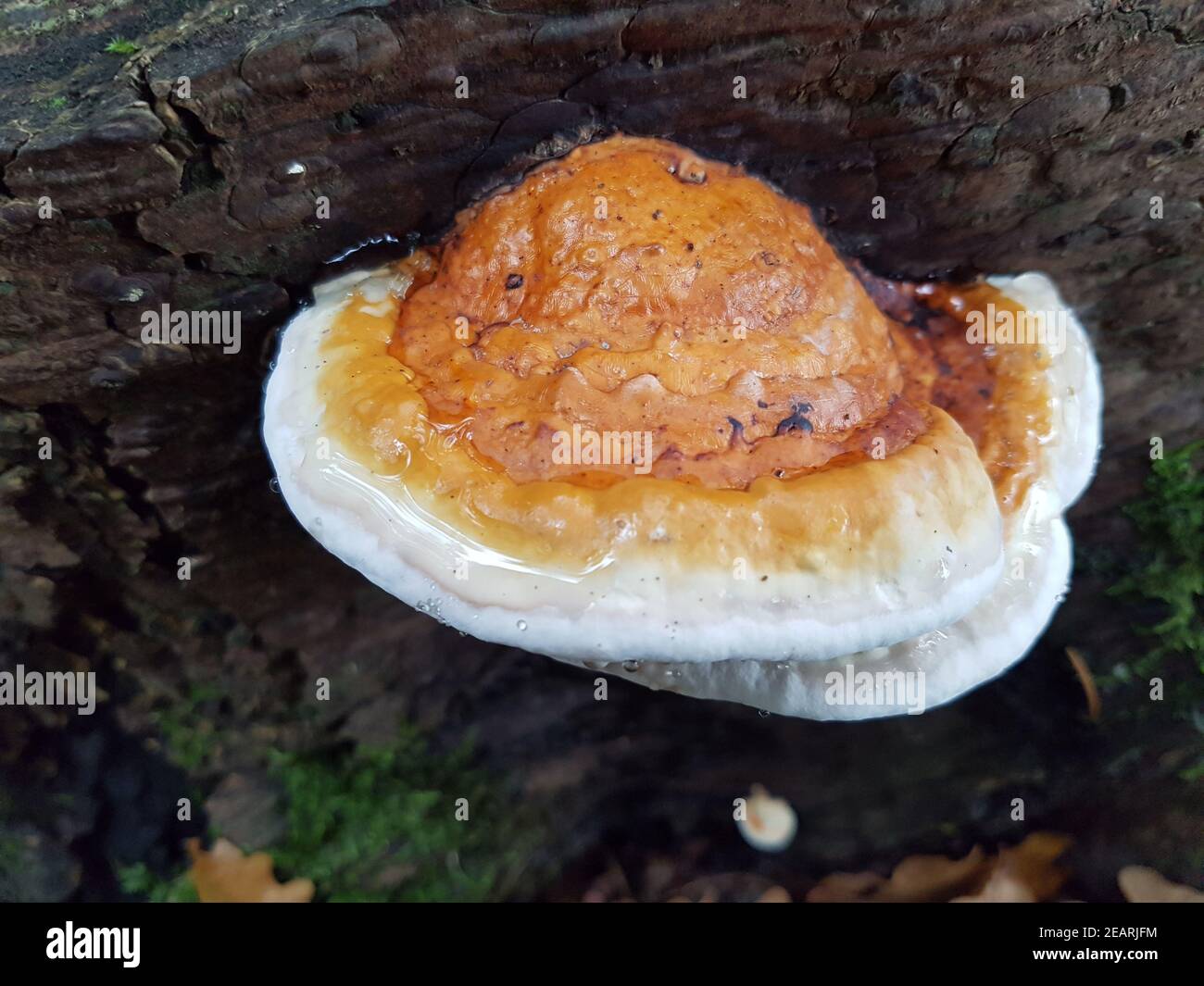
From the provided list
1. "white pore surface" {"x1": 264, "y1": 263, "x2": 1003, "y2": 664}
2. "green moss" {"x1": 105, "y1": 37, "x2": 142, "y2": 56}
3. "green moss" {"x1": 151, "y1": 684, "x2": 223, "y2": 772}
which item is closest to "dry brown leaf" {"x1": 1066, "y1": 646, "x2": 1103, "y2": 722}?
"white pore surface" {"x1": 264, "y1": 263, "x2": 1003, "y2": 664}

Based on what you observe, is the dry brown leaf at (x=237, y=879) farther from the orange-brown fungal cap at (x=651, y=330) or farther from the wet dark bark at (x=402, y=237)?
the orange-brown fungal cap at (x=651, y=330)

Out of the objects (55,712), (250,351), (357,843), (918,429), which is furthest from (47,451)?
(918,429)

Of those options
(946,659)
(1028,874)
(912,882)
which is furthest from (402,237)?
(1028,874)

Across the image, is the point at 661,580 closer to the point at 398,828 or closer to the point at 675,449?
the point at 675,449

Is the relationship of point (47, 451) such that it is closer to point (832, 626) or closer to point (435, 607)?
point (435, 607)

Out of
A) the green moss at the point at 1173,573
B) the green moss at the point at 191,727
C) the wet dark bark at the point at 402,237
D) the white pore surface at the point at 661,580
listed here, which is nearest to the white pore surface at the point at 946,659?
the white pore surface at the point at 661,580

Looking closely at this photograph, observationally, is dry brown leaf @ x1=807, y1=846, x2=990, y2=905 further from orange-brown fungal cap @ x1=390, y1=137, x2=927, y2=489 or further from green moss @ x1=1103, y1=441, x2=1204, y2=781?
orange-brown fungal cap @ x1=390, y1=137, x2=927, y2=489

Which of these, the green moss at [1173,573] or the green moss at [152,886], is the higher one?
the green moss at [1173,573]
